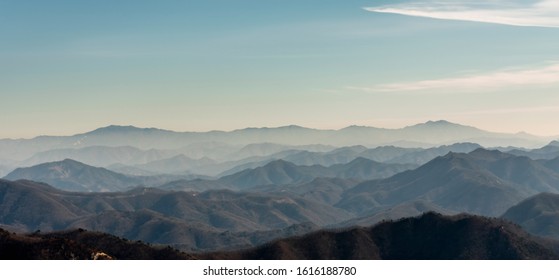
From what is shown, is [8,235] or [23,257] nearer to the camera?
[23,257]
